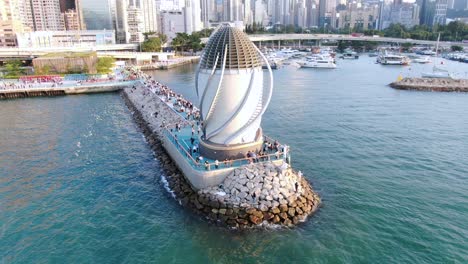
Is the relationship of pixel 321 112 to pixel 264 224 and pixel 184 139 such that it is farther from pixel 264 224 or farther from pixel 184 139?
pixel 264 224

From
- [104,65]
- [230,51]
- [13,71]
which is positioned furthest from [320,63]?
[230,51]

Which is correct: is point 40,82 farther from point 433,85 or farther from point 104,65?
point 433,85

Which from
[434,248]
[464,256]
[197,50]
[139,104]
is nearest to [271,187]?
[434,248]

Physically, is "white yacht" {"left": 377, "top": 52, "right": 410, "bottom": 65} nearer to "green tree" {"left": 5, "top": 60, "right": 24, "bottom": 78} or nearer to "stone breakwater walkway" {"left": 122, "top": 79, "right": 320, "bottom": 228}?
"stone breakwater walkway" {"left": 122, "top": 79, "right": 320, "bottom": 228}

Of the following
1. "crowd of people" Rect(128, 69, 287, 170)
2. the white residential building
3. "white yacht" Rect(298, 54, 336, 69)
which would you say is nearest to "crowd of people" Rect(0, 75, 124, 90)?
"crowd of people" Rect(128, 69, 287, 170)

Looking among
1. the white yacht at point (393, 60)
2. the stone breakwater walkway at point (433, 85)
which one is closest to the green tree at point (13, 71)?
the stone breakwater walkway at point (433, 85)

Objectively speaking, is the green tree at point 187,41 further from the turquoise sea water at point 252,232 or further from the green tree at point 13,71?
the turquoise sea water at point 252,232

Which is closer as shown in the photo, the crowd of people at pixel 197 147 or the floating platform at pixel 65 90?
the crowd of people at pixel 197 147
